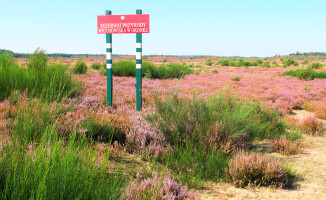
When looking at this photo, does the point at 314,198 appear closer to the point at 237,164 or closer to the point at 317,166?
the point at 237,164

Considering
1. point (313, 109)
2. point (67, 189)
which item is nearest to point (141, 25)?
point (67, 189)

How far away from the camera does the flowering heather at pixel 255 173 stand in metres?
3.63

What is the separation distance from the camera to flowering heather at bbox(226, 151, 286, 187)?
363cm

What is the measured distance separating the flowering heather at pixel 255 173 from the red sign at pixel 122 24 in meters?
4.96

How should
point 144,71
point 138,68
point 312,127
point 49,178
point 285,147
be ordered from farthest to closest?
1. point 144,71
2. point 138,68
3. point 312,127
4. point 285,147
5. point 49,178

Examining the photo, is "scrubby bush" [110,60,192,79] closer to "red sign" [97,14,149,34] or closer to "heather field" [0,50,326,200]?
"red sign" [97,14,149,34]

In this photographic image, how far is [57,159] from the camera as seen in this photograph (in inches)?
82.7

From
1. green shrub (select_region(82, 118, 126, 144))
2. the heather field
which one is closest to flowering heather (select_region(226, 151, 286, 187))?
the heather field

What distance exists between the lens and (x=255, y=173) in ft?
12.1

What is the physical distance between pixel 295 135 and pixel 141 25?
4.98 metres

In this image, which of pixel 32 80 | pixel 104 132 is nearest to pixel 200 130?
pixel 104 132

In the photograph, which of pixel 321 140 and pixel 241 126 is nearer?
pixel 241 126

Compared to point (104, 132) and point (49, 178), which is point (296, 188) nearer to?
point (49, 178)

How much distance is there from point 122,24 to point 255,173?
222 inches
